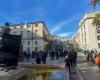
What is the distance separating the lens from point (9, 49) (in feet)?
30.3

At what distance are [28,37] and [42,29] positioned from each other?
5242 millimetres

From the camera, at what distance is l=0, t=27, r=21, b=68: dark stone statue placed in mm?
9031

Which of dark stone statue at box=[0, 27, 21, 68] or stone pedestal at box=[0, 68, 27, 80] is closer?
stone pedestal at box=[0, 68, 27, 80]

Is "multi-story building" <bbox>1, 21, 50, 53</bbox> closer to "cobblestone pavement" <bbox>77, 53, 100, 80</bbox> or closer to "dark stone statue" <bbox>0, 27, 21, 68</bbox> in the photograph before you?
"cobblestone pavement" <bbox>77, 53, 100, 80</bbox>

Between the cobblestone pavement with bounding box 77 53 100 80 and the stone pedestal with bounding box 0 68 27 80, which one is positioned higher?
the stone pedestal with bounding box 0 68 27 80

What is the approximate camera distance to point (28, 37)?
89.4 m

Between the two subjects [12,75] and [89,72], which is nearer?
[12,75]

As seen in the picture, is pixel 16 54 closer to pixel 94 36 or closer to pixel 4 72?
pixel 4 72

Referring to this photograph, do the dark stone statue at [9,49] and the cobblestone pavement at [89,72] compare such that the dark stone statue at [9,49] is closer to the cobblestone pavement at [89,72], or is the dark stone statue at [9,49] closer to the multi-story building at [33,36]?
the cobblestone pavement at [89,72]

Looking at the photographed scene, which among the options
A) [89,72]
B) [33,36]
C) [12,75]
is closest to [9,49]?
[12,75]

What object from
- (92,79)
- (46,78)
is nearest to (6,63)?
(46,78)

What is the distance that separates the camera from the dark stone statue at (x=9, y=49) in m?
9.03

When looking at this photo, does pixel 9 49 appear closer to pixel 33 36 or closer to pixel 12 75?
pixel 12 75

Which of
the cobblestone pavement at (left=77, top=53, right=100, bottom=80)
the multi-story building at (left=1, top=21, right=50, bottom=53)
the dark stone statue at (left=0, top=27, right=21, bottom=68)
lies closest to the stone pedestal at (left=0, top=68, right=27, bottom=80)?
the dark stone statue at (left=0, top=27, right=21, bottom=68)
